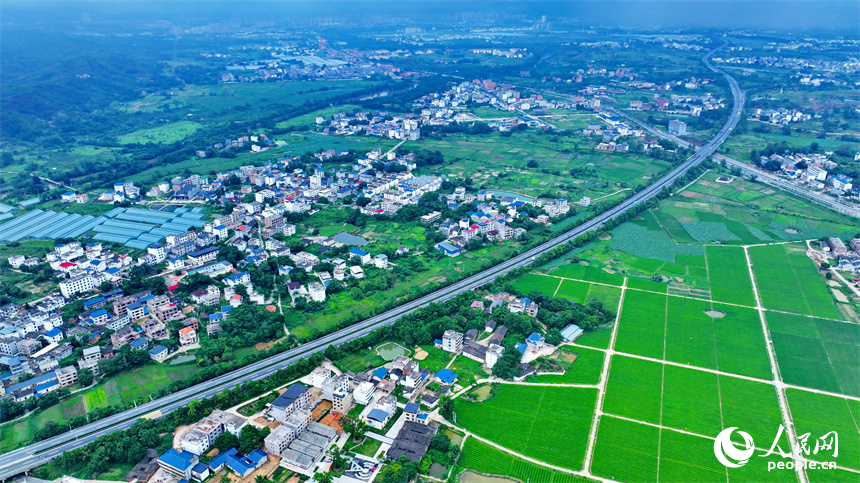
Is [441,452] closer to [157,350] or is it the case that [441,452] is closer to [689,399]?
[689,399]

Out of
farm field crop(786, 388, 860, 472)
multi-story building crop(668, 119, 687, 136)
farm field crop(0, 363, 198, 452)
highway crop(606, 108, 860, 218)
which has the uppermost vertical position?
multi-story building crop(668, 119, 687, 136)

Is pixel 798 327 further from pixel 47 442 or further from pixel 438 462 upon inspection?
pixel 47 442

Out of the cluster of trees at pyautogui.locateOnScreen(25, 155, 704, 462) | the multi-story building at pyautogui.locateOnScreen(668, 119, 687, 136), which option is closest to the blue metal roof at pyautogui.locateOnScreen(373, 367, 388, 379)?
the cluster of trees at pyautogui.locateOnScreen(25, 155, 704, 462)

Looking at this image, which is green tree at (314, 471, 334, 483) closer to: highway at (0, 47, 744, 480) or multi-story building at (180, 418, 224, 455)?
multi-story building at (180, 418, 224, 455)

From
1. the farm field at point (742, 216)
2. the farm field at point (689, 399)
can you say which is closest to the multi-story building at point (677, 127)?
the farm field at point (742, 216)


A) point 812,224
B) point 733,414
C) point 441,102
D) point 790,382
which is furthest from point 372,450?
point 441,102

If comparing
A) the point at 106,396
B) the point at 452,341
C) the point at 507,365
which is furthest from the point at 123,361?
the point at 507,365
